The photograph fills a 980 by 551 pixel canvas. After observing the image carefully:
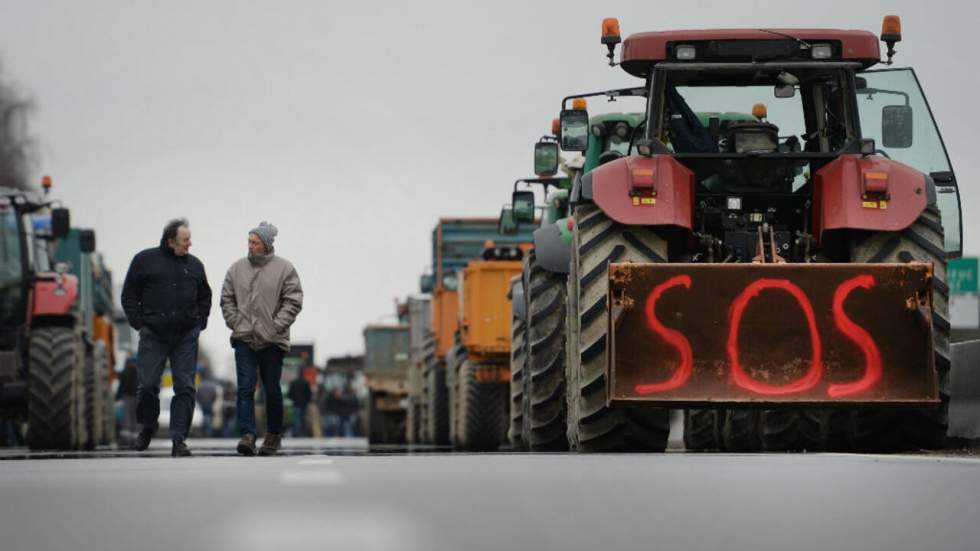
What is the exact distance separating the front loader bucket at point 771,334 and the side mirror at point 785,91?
209 centimetres

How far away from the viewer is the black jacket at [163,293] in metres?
17.1

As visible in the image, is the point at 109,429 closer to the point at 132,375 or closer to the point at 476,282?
the point at 132,375

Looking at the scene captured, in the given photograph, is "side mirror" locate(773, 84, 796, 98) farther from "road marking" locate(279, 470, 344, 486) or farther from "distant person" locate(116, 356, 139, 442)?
"distant person" locate(116, 356, 139, 442)

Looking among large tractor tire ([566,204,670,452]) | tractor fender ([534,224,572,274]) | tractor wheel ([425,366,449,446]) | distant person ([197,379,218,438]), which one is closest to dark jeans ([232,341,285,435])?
tractor fender ([534,224,572,274])

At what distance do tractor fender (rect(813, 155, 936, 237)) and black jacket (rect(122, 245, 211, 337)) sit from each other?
18.7 feet

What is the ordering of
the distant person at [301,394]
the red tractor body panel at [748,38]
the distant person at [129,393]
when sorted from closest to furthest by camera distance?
the red tractor body panel at [748,38]
the distant person at [129,393]
the distant person at [301,394]

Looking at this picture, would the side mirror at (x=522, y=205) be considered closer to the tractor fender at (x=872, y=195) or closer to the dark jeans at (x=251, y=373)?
the dark jeans at (x=251, y=373)

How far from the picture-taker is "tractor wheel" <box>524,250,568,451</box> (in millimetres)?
17453

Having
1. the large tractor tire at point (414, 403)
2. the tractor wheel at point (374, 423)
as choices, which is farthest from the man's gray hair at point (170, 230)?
the tractor wheel at point (374, 423)

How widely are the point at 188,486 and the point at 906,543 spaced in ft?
11.2

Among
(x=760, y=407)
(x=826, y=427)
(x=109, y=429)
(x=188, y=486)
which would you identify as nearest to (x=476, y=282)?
(x=109, y=429)

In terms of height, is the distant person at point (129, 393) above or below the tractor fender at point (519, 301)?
below

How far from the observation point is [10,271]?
1062 inches

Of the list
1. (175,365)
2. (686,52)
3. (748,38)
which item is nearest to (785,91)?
(748,38)
